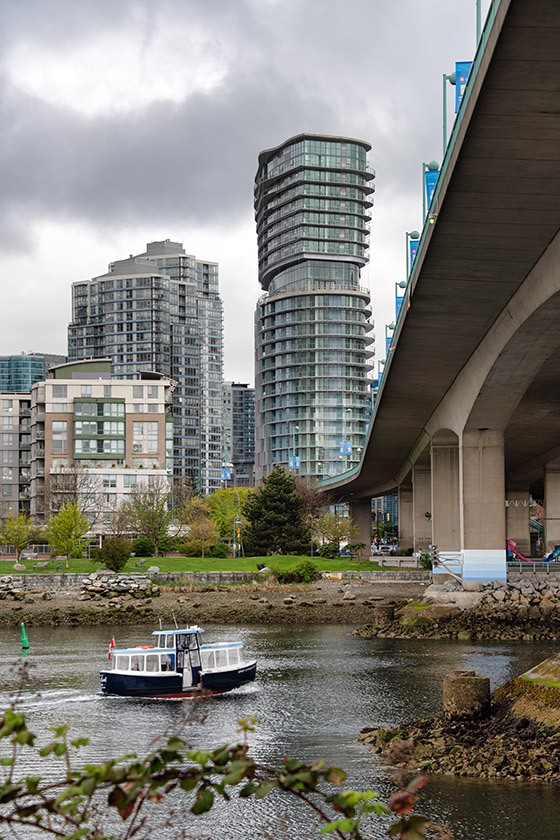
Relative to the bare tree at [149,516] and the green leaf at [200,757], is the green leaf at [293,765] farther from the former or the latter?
the bare tree at [149,516]

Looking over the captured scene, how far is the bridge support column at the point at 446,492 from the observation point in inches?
2501

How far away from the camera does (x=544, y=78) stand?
58.4ft

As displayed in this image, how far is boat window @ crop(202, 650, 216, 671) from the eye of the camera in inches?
1232

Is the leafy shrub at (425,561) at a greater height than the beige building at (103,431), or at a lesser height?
lesser

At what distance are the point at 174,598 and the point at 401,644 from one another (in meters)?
21.6

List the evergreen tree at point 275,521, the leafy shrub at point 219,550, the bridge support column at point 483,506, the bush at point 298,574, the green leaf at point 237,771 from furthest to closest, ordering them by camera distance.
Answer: the evergreen tree at point 275,521 → the leafy shrub at point 219,550 → the bush at point 298,574 → the bridge support column at point 483,506 → the green leaf at point 237,771

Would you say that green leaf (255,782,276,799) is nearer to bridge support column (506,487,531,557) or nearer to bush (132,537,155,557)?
bush (132,537,155,557)

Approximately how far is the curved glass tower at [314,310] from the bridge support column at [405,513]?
57.8 meters

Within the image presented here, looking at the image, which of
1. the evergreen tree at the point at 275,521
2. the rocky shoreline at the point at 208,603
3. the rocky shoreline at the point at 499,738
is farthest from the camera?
the evergreen tree at the point at 275,521

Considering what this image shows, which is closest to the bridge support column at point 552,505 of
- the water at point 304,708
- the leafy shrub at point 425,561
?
the leafy shrub at point 425,561

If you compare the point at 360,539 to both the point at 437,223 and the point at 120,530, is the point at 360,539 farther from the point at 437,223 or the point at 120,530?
the point at 437,223

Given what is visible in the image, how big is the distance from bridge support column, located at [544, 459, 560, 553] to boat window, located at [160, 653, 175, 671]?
154 feet

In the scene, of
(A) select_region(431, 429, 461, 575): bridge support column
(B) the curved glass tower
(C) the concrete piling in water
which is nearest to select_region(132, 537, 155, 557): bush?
(A) select_region(431, 429, 461, 575): bridge support column

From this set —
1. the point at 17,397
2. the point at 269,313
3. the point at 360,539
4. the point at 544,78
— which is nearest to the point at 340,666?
the point at 544,78
